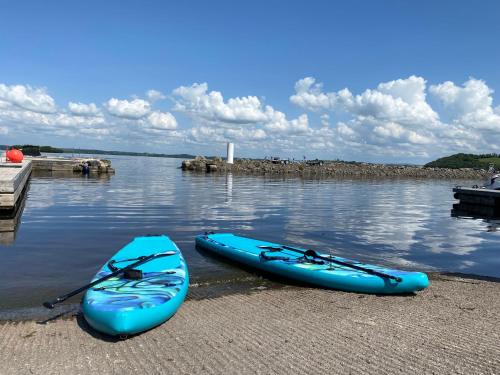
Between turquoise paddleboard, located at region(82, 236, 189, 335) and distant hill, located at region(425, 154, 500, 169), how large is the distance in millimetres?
127388

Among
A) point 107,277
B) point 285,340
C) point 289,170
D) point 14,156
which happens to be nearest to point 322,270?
point 285,340

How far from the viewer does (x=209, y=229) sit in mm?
15625

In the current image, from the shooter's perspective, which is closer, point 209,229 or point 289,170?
point 209,229

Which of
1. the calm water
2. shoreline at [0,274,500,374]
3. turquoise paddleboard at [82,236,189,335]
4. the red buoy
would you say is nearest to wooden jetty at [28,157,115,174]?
the red buoy

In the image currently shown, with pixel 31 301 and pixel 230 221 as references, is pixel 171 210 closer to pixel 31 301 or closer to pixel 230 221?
pixel 230 221

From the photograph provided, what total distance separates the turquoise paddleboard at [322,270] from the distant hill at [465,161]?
124 metres

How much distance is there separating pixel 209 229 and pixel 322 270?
7576 mm

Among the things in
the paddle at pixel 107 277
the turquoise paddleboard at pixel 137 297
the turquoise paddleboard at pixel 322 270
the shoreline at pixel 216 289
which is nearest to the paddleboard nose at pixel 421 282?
the turquoise paddleboard at pixel 322 270

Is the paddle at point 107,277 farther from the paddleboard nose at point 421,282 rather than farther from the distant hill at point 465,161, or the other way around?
the distant hill at point 465,161

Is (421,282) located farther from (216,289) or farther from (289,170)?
(289,170)

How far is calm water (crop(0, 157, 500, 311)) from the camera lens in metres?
9.90

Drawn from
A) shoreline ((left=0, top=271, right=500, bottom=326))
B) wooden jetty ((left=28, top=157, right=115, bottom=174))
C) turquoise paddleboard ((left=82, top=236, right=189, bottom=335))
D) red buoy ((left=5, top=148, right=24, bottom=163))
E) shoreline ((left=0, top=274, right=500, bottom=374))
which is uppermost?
red buoy ((left=5, top=148, right=24, bottom=163))

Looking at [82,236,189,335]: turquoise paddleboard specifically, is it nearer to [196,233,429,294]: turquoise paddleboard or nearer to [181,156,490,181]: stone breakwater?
[196,233,429,294]: turquoise paddleboard

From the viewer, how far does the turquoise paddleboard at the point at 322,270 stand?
26.2ft
